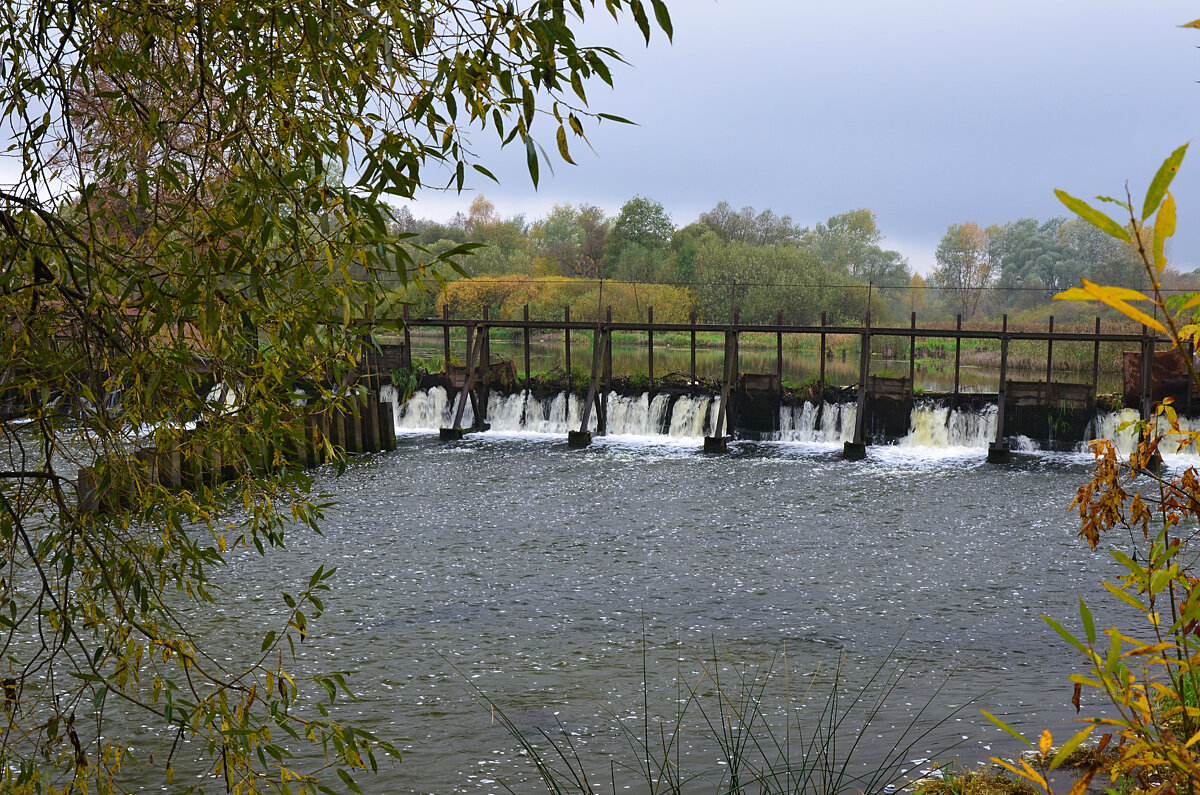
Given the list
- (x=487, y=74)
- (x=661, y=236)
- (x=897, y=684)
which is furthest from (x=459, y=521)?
(x=661, y=236)

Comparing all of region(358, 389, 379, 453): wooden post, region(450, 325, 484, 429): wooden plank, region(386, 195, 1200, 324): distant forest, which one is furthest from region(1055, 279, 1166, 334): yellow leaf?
region(386, 195, 1200, 324): distant forest

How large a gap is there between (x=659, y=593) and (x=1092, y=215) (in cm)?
960

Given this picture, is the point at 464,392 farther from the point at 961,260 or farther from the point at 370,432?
the point at 961,260

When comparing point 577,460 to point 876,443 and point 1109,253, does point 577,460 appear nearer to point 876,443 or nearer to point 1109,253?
point 876,443

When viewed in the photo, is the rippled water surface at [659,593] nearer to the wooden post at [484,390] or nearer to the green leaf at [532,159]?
the green leaf at [532,159]

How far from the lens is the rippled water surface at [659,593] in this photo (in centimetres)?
718

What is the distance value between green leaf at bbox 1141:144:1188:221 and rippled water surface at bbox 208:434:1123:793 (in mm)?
2742

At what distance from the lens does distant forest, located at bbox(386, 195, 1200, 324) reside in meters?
54.1

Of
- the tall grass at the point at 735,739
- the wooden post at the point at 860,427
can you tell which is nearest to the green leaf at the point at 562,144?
the tall grass at the point at 735,739

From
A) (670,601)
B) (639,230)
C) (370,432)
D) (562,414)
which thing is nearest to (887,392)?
(562,414)

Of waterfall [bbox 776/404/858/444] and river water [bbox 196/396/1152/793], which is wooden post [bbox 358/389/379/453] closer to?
river water [bbox 196/396/1152/793]

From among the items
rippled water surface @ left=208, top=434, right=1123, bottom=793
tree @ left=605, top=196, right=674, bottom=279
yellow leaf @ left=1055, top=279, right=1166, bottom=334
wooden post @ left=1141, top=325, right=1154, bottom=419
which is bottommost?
rippled water surface @ left=208, top=434, right=1123, bottom=793

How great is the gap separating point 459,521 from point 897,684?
7.64m

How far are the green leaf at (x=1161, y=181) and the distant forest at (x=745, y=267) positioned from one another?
39184 mm
